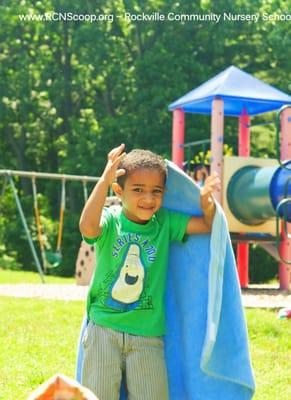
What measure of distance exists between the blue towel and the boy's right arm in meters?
0.26

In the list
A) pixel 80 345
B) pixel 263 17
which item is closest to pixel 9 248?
pixel 263 17

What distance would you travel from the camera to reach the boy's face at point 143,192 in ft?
9.52

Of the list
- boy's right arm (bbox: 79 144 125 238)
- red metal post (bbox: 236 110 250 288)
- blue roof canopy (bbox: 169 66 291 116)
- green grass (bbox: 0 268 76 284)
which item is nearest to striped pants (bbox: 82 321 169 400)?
boy's right arm (bbox: 79 144 125 238)

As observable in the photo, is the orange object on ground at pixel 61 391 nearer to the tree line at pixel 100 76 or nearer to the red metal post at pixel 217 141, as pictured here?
the red metal post at pixel 217 141

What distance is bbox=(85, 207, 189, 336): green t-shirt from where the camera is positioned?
2906 millimetres

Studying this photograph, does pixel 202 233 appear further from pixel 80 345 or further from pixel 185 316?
pixel 80 345

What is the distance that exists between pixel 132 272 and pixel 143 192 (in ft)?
1.01

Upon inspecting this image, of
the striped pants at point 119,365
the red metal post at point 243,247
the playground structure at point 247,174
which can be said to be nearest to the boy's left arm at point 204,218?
the striped pants at point 119,365

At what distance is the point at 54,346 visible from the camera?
16.5ft

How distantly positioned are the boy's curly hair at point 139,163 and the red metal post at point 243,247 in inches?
297

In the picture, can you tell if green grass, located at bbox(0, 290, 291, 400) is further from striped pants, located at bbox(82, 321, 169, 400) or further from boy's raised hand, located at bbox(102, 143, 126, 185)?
boy's raised hand, located at bbox(102, 143, 126, 185)

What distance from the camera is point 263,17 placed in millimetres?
21531

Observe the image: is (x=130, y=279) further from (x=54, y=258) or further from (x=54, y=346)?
(x=54, y=258)

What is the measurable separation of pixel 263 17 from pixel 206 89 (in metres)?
12.3
